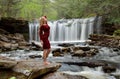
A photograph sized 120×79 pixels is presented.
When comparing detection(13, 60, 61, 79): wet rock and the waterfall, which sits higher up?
detection(13, 60, 61, 79): wet rock

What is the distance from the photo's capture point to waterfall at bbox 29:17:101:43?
37.0 metres

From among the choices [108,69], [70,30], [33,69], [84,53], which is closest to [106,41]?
[84,53]

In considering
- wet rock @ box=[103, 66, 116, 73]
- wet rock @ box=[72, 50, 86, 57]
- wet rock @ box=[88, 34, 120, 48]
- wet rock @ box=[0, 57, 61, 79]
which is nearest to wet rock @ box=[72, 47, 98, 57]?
wet rock @ box=[72, 50, 86, 57]

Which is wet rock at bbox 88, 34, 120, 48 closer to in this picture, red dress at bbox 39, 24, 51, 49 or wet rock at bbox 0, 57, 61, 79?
red dress at bbox 39, 24, 51, 49

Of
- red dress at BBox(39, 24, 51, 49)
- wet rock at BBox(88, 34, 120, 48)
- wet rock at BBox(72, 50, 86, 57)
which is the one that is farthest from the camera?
wet rock at BBox(88, 34, 120, 48)

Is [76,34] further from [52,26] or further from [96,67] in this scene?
[96,67]

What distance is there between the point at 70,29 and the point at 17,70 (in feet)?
98.6

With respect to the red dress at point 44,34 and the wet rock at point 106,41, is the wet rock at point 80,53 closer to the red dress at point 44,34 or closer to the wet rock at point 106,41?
the wet rock at point 106,41

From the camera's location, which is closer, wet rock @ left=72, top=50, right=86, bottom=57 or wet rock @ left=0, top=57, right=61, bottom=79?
wet rock @ left=0, top=57, right=61, bottom=79

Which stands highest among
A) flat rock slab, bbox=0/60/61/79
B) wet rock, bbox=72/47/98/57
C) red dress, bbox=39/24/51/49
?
red dress, bbox=39/24/51/49

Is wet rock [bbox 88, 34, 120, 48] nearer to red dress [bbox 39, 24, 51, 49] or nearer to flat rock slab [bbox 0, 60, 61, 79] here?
red dress [bbox 39, 24, 51, 49]

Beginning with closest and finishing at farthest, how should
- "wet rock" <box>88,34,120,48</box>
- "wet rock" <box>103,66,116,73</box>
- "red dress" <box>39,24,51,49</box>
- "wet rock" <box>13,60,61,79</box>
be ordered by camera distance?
1. "wet rock" <box>13,60,61,79</box>
2. "red dress" <box>39,24,51,49</box>
3. "wet rock" <box>103,66,116,73</box>
4. "wet rock" <box>88,34,120,48</box>

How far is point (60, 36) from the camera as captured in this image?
128 ft

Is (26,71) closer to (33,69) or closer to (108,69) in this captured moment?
(33,69)
